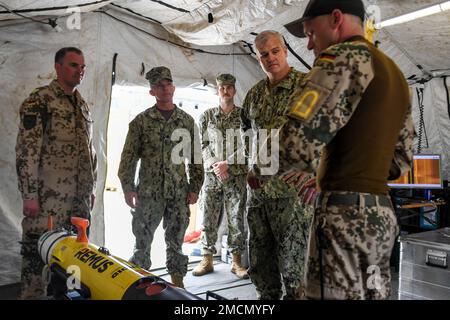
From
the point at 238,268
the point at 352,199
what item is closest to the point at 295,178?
the point at 352,199

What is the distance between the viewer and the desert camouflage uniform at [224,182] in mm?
3865

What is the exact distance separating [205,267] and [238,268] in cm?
35

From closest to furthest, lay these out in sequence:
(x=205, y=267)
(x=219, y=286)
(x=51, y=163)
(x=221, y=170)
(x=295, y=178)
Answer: (x=295, y=178), (x=51, y=163), (x=219, y=286), (x=221, y=170), (x=205, y=267)

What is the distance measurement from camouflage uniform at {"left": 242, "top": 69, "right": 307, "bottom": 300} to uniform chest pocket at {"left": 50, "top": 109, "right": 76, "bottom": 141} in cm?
130

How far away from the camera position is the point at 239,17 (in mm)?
3379

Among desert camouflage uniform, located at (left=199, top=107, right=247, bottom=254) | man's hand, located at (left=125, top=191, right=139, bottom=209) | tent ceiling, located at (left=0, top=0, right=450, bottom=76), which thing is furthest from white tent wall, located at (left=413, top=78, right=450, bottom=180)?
man's hand, located at (left=125, top=191, right=139, bottom=209)

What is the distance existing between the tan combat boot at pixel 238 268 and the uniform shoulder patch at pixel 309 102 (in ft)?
9.61

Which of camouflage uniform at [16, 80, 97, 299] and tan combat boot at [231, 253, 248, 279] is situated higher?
camouflage uniform at [16, 80, 97, 299]

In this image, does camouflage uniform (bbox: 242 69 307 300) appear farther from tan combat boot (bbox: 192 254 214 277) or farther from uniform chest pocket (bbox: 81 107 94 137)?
tan combat boot (bbox: 192 254 214 277)

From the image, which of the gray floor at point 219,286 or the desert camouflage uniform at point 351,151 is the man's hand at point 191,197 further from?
the desert camouflage uniform at point 351,151

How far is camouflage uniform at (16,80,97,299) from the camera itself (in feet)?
7.82

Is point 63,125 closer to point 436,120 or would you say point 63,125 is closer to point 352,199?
point 352,199

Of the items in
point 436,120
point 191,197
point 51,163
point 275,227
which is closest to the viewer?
point 275,227
